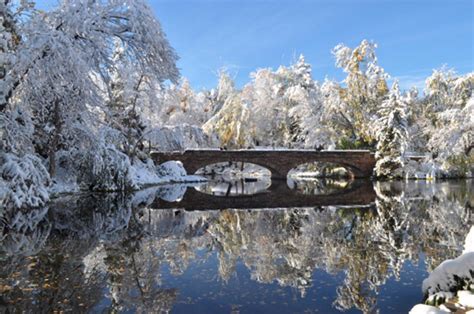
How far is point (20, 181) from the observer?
12477mm

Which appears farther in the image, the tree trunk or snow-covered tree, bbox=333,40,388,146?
snow-covered tree, bbox=333,40,388,146

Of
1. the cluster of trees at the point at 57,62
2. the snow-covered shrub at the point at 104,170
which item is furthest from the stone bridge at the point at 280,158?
the cluster of trees at the point at 57,62

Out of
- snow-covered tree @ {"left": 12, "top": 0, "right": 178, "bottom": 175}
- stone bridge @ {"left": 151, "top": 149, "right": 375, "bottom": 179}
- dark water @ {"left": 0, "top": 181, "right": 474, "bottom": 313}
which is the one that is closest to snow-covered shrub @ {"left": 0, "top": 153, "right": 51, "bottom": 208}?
dark water @ {"left": 0, "top": 181, "right": 474, "bottom": 313}

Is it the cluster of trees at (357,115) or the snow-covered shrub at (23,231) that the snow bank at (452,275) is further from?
the cluster of trees at (357,115)

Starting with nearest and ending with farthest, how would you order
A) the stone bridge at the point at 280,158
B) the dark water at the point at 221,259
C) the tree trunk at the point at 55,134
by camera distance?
the dark water at the point at 221,259 → the tree trunk at the point at 55,134 → the stone bridge at the point at 280,158

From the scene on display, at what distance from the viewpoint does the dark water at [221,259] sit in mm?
5629

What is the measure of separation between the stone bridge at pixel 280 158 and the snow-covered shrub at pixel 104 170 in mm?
12842

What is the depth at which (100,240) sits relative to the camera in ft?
30.7

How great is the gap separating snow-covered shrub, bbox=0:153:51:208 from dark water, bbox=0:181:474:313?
1.53ft

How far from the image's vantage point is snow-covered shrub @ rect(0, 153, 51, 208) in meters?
12.1

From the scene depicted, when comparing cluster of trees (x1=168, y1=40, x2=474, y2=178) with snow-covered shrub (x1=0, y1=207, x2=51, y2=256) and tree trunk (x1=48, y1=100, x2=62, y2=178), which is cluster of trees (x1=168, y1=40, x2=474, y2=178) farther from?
snow-covered shrub (x1=0, y1=207, x2=51, y2=256)

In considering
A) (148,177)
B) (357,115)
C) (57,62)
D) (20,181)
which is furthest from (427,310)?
(357,115)

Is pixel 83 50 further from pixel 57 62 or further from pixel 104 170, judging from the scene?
pixel 104 170

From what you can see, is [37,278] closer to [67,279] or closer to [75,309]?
[67,279]
